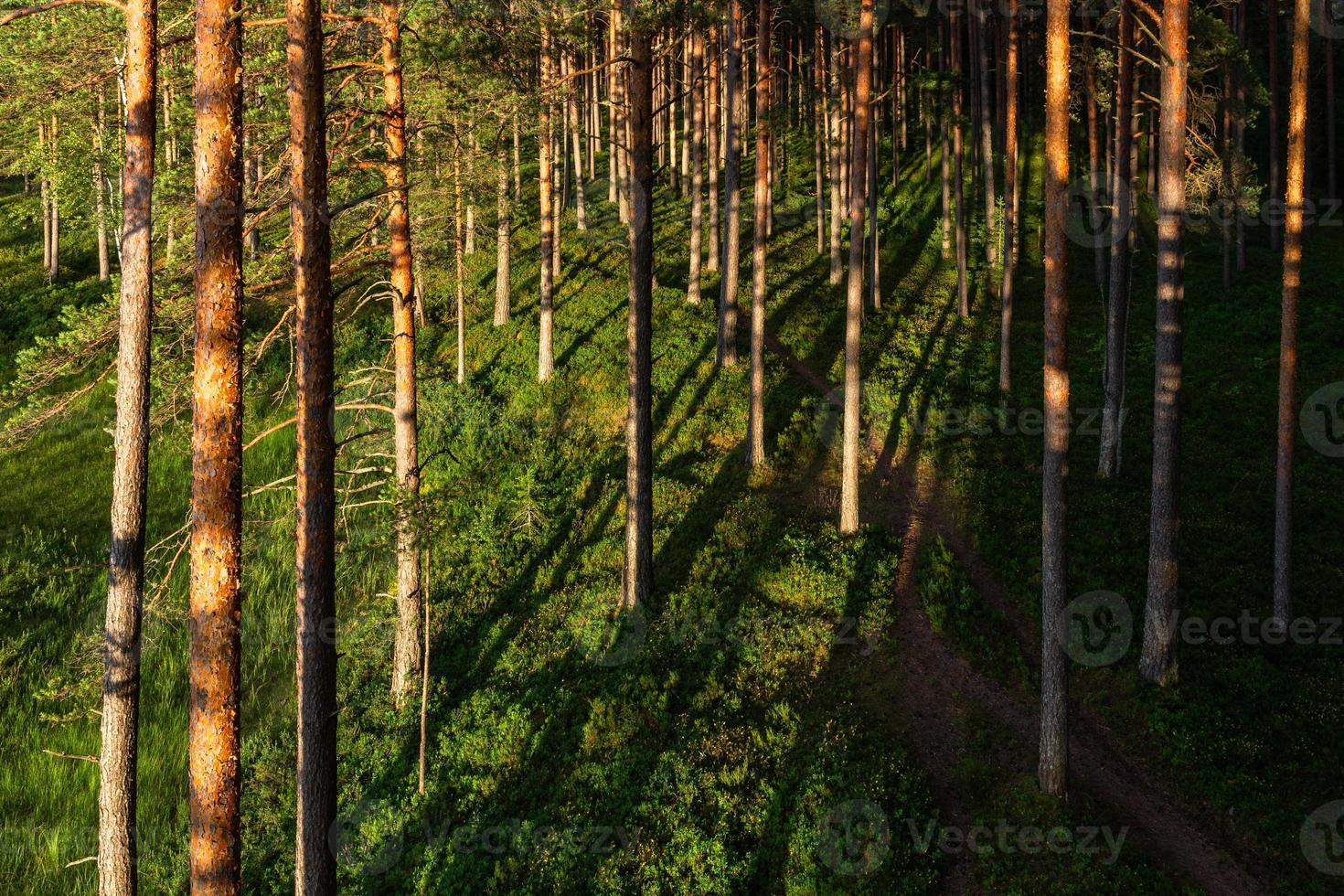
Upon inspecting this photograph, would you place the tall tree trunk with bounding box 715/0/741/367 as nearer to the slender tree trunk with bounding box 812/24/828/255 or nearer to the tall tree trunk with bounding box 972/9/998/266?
the slender tree trunk with bounding box 812/24/828/255

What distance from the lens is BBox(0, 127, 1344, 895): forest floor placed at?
32.4 feet

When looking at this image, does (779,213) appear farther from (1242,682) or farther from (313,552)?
(313,552)

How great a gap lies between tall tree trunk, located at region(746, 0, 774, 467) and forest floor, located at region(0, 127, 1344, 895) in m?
0.70

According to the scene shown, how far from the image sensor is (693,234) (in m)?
26.0

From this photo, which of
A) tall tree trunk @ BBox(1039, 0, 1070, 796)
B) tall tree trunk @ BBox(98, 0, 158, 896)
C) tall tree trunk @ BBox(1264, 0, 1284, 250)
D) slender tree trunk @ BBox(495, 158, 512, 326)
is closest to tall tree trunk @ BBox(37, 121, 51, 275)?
slender tree trunk @ BBox(495, 158, 512, 326)

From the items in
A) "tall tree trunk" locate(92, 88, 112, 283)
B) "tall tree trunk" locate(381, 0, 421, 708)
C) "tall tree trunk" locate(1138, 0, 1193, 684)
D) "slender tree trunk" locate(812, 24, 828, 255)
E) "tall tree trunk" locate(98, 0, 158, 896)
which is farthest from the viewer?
"slender tree trunk" locate(812, 24, 828, 255)

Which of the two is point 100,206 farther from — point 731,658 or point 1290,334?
point 1290,334

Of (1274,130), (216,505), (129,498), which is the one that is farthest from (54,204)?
(1274,130)

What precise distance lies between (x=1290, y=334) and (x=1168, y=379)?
310 centimetres

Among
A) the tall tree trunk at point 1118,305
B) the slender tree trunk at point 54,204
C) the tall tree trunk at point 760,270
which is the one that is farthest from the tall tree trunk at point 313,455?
the slender tree trunk at point 54,204

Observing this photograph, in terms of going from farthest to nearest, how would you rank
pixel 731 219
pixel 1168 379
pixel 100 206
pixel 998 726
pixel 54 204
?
pixel 54 204 < pixel 100 206 < pixel 731 219 < pixel 1168 379 < pixel 998 726

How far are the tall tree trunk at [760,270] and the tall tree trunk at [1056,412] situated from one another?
8.18 metres

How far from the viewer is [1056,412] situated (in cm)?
955

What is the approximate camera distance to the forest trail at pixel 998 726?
9227mm
